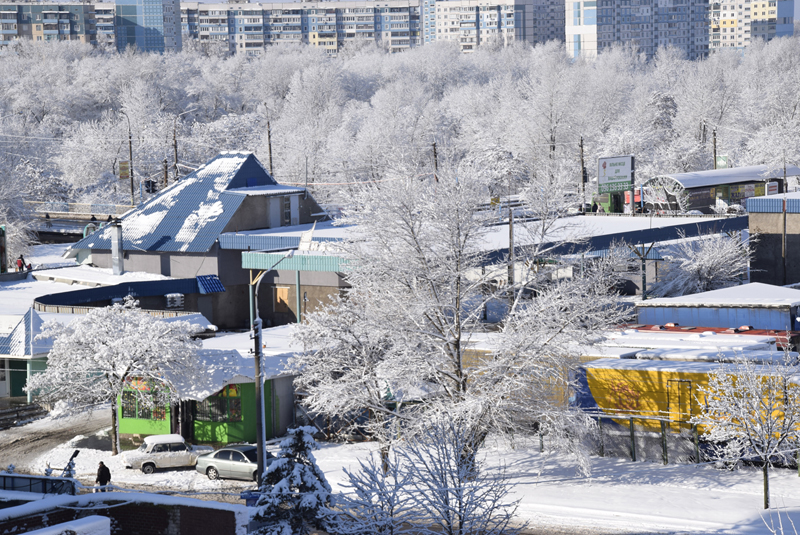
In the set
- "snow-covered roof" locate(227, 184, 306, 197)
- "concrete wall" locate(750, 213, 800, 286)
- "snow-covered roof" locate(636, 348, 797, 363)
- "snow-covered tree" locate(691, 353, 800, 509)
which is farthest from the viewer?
"concrete wall" locate(750, 213, 800, 286)

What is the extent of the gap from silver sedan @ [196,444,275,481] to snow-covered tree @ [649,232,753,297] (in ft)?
87.5

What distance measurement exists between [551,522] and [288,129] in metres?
85.2

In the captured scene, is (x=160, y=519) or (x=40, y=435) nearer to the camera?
(x=160, y=519)

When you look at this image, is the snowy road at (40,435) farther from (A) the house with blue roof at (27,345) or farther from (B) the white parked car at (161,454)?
(B) the white parked car at (161,454)

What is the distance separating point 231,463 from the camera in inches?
905

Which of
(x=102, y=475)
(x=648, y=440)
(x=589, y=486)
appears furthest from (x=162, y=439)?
(x=648, y=440)

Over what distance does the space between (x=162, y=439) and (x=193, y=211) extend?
2095cm

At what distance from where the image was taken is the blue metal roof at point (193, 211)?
42.6 metres

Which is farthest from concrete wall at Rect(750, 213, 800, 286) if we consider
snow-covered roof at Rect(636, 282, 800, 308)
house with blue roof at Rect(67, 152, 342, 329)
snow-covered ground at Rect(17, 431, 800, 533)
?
snow-covered ground at Rect(17, 431, 800, 533)

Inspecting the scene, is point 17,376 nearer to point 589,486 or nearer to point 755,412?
point 589,486

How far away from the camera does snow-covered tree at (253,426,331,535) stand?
16.0 meters

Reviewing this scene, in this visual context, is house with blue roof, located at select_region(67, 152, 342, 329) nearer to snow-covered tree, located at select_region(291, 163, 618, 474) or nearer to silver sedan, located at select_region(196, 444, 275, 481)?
snow-covered tree, located at select_region(291, 163, 618, 474)

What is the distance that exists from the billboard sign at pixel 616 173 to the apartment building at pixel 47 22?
14850cm

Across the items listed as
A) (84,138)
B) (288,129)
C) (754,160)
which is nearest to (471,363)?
(754,160)
